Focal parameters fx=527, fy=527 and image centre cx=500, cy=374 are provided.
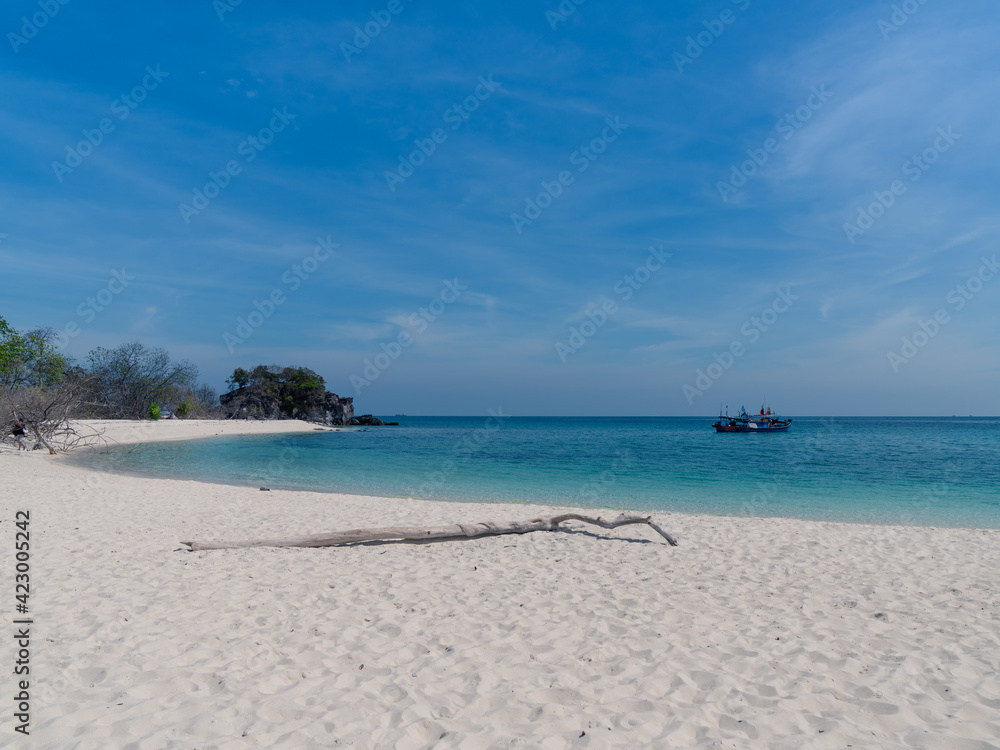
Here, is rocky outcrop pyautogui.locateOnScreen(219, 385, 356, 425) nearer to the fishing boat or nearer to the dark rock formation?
the dark rock formation

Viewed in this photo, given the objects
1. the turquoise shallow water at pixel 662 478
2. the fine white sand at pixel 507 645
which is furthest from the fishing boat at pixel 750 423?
the fine white sand at pixel 507 645

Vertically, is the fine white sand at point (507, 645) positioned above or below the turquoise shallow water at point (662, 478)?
above

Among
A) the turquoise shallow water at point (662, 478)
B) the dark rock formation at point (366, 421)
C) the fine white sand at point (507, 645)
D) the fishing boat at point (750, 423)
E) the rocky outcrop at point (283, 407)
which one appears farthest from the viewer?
the dark rock formation at point (366, 421)

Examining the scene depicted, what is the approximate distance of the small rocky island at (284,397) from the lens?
86875 millimetres

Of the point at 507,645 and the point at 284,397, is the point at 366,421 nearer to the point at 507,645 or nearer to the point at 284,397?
the point at 284,397

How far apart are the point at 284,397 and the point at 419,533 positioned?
92016 millimetres

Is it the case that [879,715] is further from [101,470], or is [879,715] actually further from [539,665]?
[101,470]

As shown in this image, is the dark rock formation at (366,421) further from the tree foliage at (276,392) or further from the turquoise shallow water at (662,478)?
the turquoise shallow water at (662,478)

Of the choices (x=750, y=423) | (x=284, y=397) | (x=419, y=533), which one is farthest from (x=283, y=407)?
(x=419, y=533)

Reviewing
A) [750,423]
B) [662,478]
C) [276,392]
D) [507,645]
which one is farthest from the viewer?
[276,392]

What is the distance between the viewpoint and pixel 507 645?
16.1 feet

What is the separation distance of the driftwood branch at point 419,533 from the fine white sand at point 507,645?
17 centimetres

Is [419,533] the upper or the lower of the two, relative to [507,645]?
upper

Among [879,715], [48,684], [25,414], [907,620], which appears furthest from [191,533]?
[25,414]
